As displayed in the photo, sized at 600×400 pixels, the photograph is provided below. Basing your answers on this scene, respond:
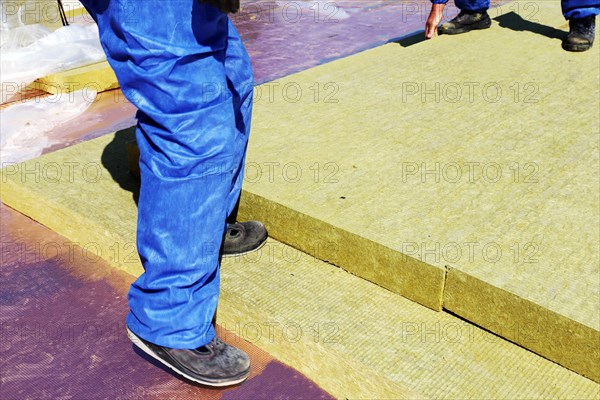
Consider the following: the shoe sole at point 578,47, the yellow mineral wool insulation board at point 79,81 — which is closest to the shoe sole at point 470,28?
the shoe sole at point 578,47

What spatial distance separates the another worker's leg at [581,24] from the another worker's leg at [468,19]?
0.49 meters

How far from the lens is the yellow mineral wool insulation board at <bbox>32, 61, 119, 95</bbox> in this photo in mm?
3777

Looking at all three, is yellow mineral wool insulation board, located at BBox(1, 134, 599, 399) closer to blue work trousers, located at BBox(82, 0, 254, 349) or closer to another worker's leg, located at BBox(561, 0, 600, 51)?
blue work trousers, located at BBox(82, 0, 254, 349)

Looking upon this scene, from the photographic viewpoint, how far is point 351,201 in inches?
81.8

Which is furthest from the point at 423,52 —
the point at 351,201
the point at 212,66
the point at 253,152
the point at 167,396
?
the point at 167,396

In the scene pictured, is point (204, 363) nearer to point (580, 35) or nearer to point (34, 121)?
point (34, 121)

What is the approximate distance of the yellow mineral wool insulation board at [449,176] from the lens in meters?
1.75

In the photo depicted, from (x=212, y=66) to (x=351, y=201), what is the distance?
28.3 inches

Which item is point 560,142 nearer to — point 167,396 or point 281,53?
point 167,396

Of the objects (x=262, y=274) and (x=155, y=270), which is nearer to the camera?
(x=155, y=270)

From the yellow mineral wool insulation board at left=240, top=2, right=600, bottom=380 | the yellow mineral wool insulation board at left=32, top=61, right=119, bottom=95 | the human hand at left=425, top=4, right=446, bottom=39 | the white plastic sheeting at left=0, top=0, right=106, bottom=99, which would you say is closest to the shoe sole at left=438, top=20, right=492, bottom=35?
the human hand at left=425, top=4, right=446, bottom=39

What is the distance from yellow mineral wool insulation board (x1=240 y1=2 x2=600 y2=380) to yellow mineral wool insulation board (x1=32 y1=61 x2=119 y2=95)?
4.22ft

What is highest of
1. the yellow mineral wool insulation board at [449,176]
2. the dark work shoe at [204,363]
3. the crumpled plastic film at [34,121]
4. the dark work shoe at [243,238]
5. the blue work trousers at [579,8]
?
the blue work trousers at [579,8]

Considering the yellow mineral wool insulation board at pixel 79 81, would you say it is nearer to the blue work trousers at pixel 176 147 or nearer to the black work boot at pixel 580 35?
the blue work trousers at pixel 176 147
